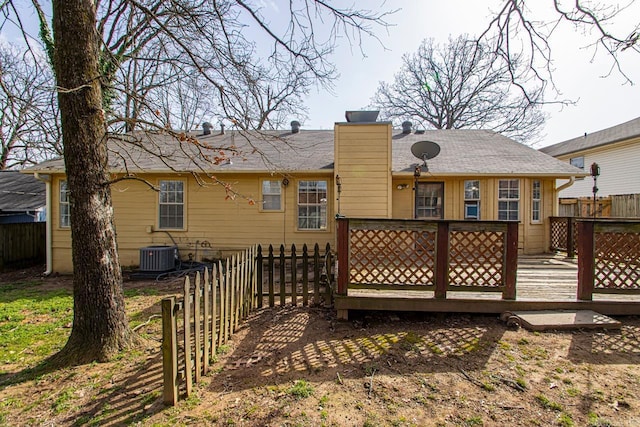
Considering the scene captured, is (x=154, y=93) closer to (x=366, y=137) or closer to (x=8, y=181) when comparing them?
(x=366, y=137)

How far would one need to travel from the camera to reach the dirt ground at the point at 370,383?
2592mm

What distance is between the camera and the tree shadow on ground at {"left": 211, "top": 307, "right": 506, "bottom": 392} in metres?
3.28

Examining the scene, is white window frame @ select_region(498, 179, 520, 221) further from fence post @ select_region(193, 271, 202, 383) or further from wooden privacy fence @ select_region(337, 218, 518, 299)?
fence post @ select_region(193, 271, 202, 383)

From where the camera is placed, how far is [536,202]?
9.15 metres

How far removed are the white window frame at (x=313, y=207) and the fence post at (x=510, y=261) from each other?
5.39 metres

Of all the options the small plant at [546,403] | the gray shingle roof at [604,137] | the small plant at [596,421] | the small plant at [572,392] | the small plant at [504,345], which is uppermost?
the gray shingle roof at [604,137]

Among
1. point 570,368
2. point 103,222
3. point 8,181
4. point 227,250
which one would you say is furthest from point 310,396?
point 8,181

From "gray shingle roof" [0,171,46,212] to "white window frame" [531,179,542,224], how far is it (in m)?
18.1

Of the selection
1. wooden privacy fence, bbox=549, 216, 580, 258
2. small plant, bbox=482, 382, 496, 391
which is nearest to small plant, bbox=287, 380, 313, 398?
small plant, bbox=482, 382, 496, 391

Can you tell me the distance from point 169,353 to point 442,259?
12.0 ft

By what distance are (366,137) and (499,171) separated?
147 inches

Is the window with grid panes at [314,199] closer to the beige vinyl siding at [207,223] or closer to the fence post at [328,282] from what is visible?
the beige vinyl siding at [207,223]

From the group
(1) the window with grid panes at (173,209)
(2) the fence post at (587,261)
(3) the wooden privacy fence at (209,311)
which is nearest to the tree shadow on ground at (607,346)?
(2) the fence post at (587,261)

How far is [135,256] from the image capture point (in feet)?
30.7
